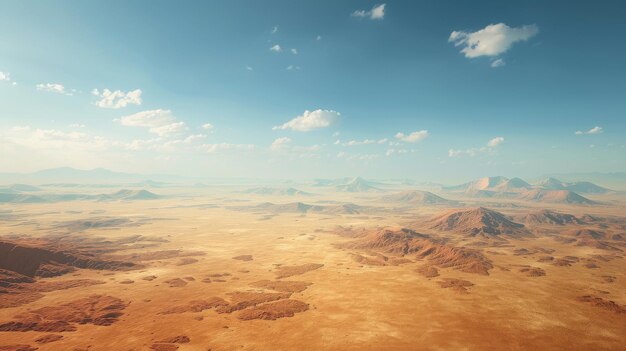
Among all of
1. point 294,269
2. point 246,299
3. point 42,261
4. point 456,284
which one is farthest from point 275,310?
point 42,261

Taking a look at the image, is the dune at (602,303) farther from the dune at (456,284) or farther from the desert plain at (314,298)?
the dune at (456,284)

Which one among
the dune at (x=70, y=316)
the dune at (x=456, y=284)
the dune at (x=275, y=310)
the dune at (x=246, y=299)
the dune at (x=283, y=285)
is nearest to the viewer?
the dune at (x=70, y=316)

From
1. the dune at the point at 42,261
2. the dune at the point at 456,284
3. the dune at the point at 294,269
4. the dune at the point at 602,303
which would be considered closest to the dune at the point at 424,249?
the dune at the point at 456,284

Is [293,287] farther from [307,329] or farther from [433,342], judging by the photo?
[433,342]

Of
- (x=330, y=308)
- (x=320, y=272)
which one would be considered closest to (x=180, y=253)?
(x=320, y=272)

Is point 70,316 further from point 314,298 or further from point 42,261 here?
point 314,298

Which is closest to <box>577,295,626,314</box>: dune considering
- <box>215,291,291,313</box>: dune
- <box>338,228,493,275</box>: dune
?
<box>338,228,493,275</box>: dune

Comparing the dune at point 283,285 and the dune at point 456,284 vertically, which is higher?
the dune at point 456,284

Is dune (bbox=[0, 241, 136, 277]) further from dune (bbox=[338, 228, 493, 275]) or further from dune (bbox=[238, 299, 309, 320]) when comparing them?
dune (bbox=[338, 228, 493, 275])

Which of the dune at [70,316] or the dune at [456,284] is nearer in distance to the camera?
the dune at [70,316]

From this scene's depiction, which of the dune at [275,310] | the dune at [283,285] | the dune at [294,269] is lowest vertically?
the dune at [294,269]

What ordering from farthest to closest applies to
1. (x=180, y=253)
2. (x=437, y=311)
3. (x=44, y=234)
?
(x=44, y=234) → (x=180, y=253) → (x=437, y=311)
